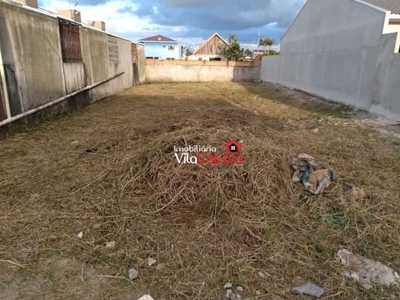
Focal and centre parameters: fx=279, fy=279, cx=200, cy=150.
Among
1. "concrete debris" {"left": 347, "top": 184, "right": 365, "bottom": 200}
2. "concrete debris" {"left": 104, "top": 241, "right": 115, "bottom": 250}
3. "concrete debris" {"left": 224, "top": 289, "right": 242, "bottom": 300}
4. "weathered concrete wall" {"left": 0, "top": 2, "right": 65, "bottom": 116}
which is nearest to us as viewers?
"concrete debris" {"left": 224, "top": 289, "right": 242, "bottom": 300}

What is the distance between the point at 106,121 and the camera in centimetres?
602

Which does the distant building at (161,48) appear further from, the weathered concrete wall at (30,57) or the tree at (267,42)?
the weathered concrete wall at (30,57)

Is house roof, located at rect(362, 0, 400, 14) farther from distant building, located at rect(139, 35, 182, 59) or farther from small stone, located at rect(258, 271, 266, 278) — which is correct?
distant building, located at rect(139, 35, 182, 59)

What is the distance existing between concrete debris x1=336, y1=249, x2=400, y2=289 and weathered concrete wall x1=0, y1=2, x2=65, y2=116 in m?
5.00

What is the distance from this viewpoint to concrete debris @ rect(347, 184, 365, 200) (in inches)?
104

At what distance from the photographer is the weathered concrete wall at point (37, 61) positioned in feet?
14.5

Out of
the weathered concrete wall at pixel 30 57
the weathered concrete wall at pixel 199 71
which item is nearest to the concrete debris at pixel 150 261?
the weathered concrete wall at pixel 30 57

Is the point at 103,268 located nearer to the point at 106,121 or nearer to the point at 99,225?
the point at 99,225

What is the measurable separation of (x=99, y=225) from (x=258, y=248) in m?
1.25

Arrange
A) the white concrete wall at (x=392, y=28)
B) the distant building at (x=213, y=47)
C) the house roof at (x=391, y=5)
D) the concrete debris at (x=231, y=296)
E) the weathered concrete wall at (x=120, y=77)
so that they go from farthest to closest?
1. the distant building at (x=213, y=47)
2. the weathered concrete wall at (x=120, y=77)
3. the house roof at (x=391, y=5)
4. the white concrete wall at (x=392, y=28)
5. the concrete debris at (x=231, y=296)

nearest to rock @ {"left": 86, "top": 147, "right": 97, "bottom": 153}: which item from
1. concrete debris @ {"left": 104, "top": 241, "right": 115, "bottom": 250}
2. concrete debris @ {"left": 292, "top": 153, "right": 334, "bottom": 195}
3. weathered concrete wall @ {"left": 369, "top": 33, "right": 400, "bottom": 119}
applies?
concrete debris @ {"left": 104, "top": 241, "right": 115, "bottom": 250}

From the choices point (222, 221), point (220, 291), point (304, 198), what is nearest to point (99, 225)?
point (222, 221)

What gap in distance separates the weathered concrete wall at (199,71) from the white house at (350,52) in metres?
6.39

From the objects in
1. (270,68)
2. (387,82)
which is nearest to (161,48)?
(270,68)
